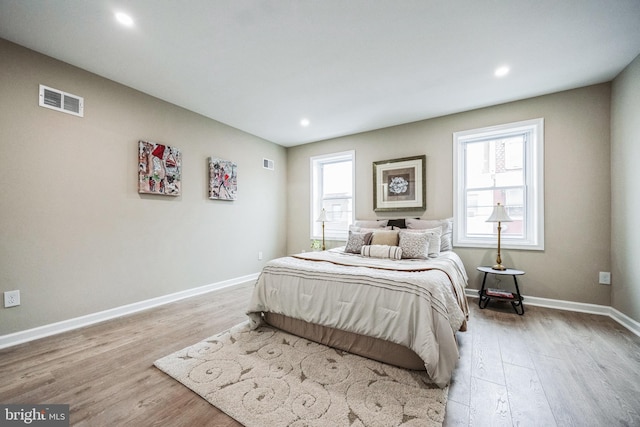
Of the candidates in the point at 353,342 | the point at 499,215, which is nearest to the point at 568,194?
the point at 499,215

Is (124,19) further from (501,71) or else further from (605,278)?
(605,278)

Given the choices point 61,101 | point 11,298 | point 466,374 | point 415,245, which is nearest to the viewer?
point 466,374

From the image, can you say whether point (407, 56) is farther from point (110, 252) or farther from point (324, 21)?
point (110, 252)

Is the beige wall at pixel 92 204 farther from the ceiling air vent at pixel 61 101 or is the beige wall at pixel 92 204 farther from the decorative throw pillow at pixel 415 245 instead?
the decorative throw pillow at pixel 415 245

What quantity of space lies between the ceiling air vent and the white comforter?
2534 millimetres

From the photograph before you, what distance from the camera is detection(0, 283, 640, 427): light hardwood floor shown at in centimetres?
136

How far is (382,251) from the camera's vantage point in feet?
9.70

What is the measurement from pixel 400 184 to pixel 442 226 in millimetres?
982

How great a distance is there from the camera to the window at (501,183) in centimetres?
315

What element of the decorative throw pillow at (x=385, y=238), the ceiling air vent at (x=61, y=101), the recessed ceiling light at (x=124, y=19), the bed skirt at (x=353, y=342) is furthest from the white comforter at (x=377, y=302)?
the ceiling air vent at (x=61, y=101)

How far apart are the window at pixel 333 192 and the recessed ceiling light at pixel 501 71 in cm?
229

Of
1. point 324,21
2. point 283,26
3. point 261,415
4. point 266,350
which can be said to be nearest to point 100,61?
point 283,26

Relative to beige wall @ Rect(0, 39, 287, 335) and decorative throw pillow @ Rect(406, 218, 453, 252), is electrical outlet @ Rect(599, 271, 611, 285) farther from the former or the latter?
beige wall @ Rect(0, 39, 287, 335)

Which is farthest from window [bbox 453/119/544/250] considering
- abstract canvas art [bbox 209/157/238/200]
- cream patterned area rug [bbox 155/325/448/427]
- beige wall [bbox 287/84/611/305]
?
abstract canvas art [bbox 209/157/238/200]
